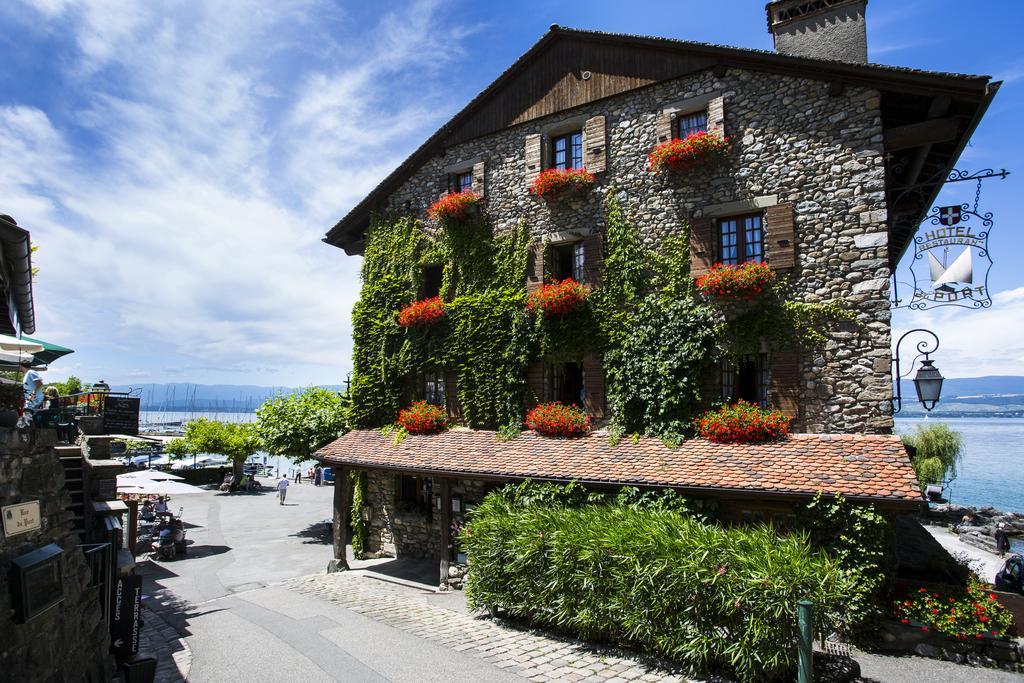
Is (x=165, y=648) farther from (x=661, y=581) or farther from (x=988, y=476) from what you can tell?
(x=988, y=476)

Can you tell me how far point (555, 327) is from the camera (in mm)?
14398

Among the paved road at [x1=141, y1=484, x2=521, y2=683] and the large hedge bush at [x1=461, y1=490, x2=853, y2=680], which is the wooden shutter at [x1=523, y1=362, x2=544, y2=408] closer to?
the large hedge bush at [x1=461, y1=490, x2=853, y2=680]

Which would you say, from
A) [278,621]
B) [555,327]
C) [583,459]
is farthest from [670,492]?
[278,621]

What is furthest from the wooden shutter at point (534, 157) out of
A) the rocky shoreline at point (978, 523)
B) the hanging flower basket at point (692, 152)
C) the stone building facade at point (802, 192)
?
the rocky shoreline at point (978, 523)

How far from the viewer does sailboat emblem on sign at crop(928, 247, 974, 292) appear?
10820 millimetres

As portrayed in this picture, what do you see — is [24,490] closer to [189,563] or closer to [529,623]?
[529,623]

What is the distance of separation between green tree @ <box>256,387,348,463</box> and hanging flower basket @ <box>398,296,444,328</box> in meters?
4.76

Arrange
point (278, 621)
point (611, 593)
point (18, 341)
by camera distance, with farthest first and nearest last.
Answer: point (278, 621) → point (18, 341) → point (611, 593)

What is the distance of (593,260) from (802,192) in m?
4.84

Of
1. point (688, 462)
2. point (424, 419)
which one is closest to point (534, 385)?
point (424, 419)

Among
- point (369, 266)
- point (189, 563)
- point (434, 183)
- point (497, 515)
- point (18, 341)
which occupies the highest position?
point (434, 183)

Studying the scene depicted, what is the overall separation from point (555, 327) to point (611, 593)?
22.8ft

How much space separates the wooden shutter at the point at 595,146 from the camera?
14.6 m

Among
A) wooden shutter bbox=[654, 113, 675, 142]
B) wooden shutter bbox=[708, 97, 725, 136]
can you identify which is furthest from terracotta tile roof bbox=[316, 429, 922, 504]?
wooden shutter bbox=[654, 113, 675, 142]
